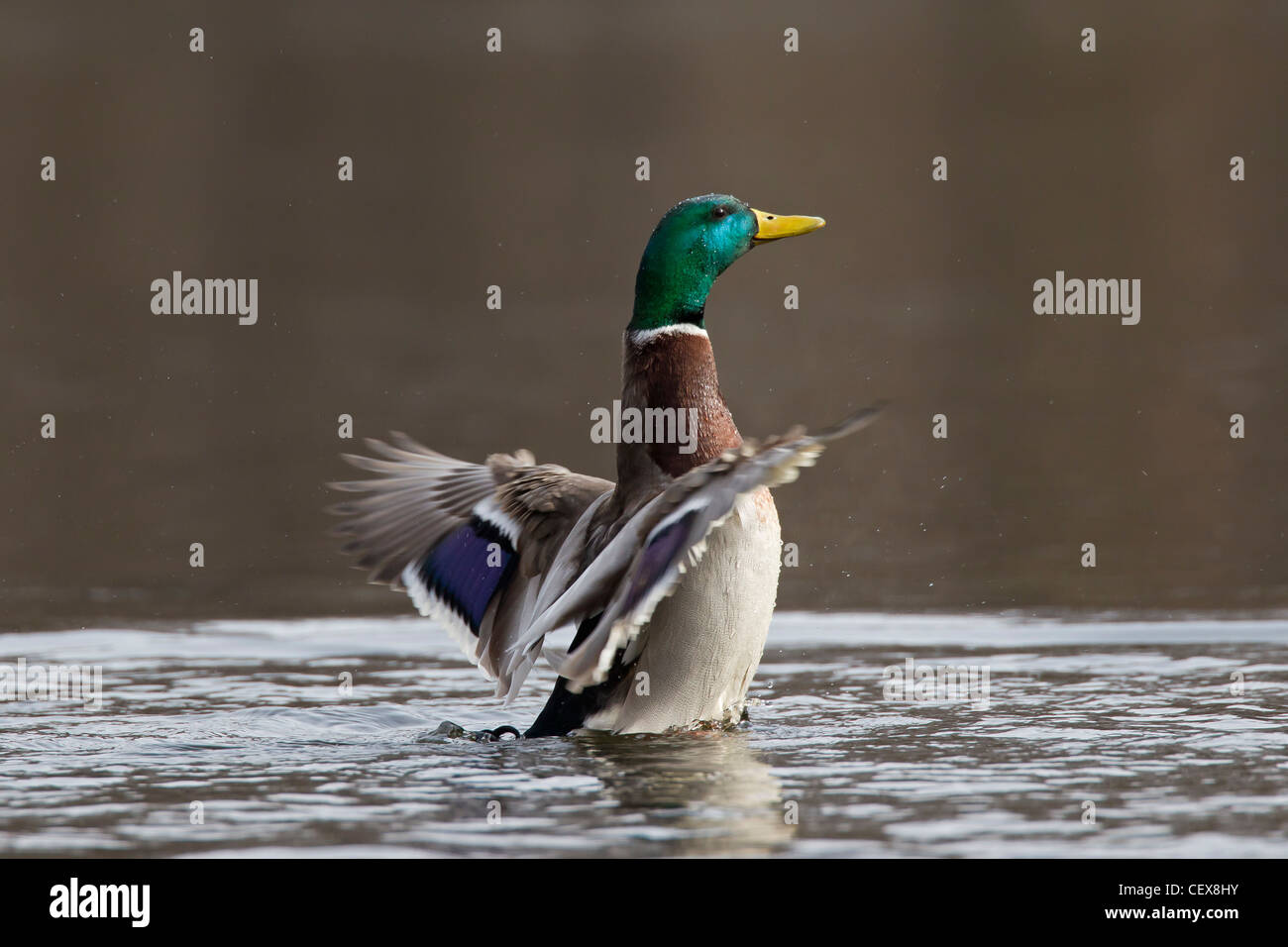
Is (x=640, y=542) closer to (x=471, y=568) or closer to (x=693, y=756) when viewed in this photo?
(x=693, y=756)

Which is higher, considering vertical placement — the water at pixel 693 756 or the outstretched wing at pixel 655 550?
the outstretched wing at pixel 655 550

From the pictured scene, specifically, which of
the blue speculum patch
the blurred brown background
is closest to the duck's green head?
the blue speculum patch

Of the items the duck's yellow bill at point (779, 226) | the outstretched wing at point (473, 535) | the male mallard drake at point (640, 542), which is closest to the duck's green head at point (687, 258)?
the male mallard drake at point (640, 542)

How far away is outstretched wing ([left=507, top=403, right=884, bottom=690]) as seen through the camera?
19.3 ft

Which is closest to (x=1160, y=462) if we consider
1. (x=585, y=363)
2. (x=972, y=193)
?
(x=585, y=363)

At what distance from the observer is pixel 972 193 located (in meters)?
23.0

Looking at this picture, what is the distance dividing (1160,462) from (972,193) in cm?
1039

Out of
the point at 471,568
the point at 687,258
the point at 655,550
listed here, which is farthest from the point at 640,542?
the point at 471,568

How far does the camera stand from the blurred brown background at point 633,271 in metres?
11.4

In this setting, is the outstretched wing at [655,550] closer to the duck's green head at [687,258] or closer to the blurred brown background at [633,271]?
the duck's green head at [687,258]

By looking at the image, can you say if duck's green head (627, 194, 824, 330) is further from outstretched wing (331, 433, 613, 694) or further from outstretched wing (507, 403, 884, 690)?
outstretched wing (507, 403, 884, 690)

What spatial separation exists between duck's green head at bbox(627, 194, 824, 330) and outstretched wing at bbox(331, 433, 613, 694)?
72 cm

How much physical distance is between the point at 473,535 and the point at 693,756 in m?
1.69
